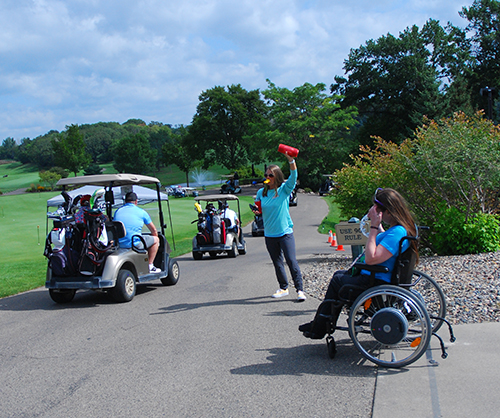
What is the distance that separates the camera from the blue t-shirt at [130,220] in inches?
340

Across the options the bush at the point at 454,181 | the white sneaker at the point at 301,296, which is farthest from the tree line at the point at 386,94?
the white sneaker at the point at 301,296

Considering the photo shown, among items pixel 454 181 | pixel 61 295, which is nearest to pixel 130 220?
pixel 61 295

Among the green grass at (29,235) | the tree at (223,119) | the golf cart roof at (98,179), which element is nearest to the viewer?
the golf cart roof at (98,179)

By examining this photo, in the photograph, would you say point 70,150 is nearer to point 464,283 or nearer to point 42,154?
point 42,154

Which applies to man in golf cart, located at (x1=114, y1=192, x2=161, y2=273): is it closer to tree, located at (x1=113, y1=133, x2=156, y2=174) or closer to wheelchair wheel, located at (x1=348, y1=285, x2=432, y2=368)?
wheelchair wheel, located at (x1=348, y1=285, x2=432, y2=368)

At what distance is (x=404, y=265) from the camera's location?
4.47 m

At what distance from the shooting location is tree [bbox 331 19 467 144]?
184 ft

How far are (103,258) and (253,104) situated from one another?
248ft

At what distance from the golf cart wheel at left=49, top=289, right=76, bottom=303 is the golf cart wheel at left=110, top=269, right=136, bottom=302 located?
886 mm

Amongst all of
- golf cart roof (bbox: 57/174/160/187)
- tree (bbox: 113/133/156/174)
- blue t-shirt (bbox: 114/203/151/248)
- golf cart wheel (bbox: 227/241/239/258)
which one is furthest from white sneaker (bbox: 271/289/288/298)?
tree (bbox: 113/133/156/174)

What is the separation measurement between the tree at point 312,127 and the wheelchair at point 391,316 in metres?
56.9

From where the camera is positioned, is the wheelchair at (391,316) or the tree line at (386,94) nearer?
the wheelchair at (391,316)

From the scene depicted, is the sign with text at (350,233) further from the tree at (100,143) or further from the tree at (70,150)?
the tree at (100,143)

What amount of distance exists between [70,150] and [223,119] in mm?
29438
